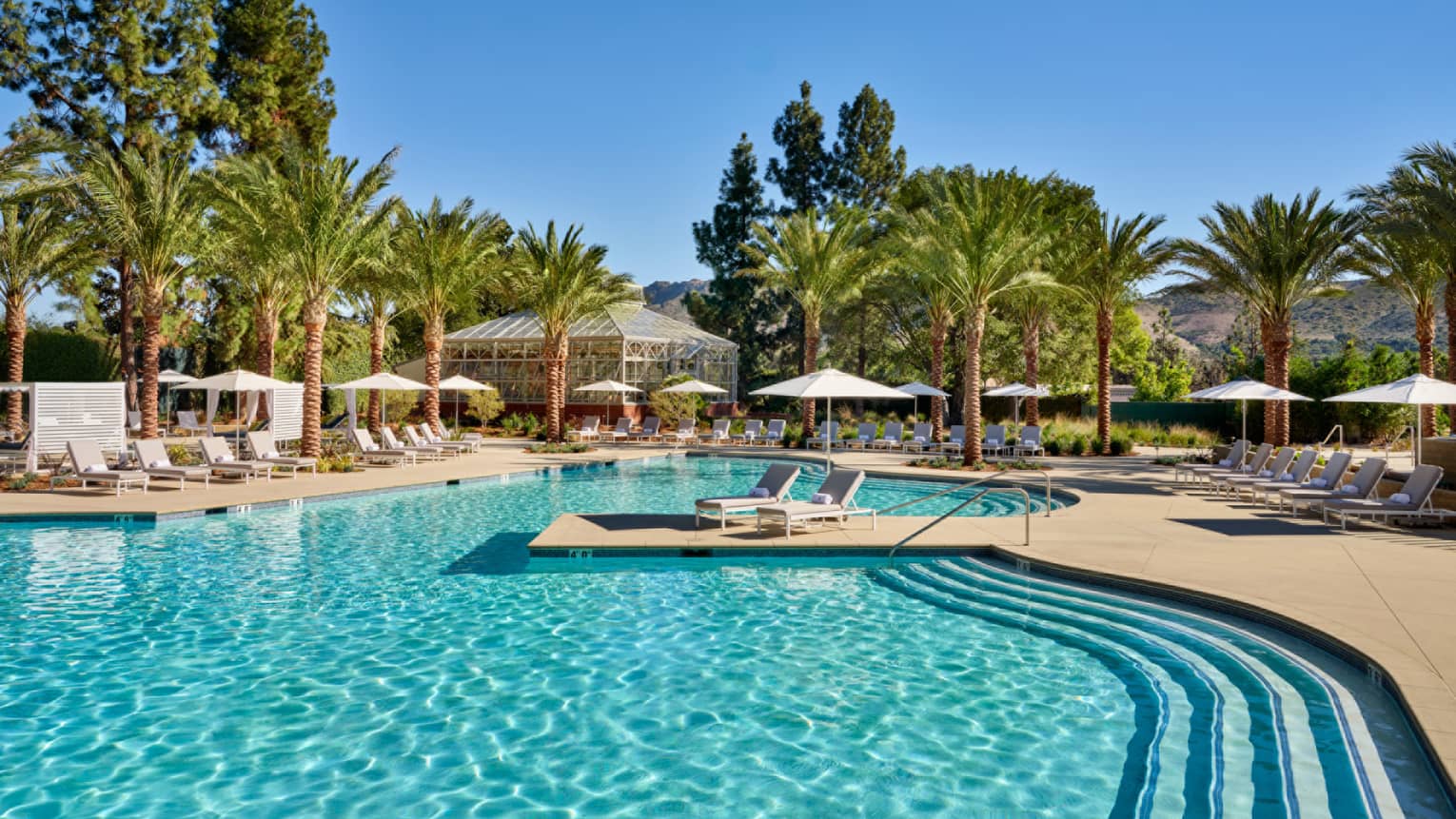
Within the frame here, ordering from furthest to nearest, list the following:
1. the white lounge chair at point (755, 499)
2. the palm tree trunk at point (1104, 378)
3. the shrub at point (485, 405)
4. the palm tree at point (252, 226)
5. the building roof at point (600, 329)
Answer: the building roof at point (600, 329), the shrub at point (485, 405), the palm tree trunk at point (1104, 378), the palm tree at point (252, 226), the white lounge chair at point (755, 499)

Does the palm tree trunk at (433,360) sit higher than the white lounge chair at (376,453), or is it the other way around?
the palm tree trunk at (433,360)

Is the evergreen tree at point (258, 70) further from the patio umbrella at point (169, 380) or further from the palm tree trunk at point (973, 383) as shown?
the palm tree trunk at point (973, 383)

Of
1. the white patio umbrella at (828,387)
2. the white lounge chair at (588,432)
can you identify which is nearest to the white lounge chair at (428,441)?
the white lounge chair at (588,432)

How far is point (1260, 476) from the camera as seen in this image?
49.4ft

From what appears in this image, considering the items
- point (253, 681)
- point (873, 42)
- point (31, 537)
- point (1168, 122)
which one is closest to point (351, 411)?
point (31, 537)

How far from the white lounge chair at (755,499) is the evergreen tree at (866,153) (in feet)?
119

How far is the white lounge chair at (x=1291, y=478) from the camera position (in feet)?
45.1

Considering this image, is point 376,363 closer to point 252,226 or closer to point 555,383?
point 555,383

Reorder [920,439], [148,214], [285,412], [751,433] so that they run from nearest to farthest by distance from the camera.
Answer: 1. [148,214]
2. [285,412]
3. [920,439]
4. [751,433]

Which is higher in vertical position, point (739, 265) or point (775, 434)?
point (739, 265)

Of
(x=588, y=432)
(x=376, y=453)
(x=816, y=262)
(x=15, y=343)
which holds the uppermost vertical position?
(x=816, y=262)

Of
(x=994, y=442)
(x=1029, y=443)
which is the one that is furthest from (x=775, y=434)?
(x=1029, y=443)

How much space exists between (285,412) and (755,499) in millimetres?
16982

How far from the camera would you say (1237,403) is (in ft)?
107
